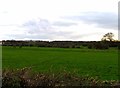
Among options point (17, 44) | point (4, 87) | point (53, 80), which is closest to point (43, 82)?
point (53, 80)

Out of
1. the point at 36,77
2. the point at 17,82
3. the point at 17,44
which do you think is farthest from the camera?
the point at 17,44

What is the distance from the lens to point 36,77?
48.2ft

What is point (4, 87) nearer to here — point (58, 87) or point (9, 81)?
point (9, 81)

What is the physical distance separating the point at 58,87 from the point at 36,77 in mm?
1098

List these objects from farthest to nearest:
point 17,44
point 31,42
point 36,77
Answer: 1. point 31,42
2. point 17,44
3. point 36,77

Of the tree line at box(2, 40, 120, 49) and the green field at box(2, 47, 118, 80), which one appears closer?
the green field at box(2, 47, 118, 80)

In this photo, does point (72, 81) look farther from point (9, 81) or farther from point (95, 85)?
point (9, 81)

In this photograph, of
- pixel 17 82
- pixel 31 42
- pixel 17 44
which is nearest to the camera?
pixel 17 82

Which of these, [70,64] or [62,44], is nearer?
[70,64]

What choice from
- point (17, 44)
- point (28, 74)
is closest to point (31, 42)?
point (17, 44)

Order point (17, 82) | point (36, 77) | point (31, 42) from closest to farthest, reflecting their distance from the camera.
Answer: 1. point (17, 82)
2. point (36, 77)
3. point (31, 42)

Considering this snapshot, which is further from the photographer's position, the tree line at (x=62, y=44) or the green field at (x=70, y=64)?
the tree line at (x=62, y=44)

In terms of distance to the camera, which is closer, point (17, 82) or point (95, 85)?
point (17, 82)

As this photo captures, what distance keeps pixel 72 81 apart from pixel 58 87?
102 cm
